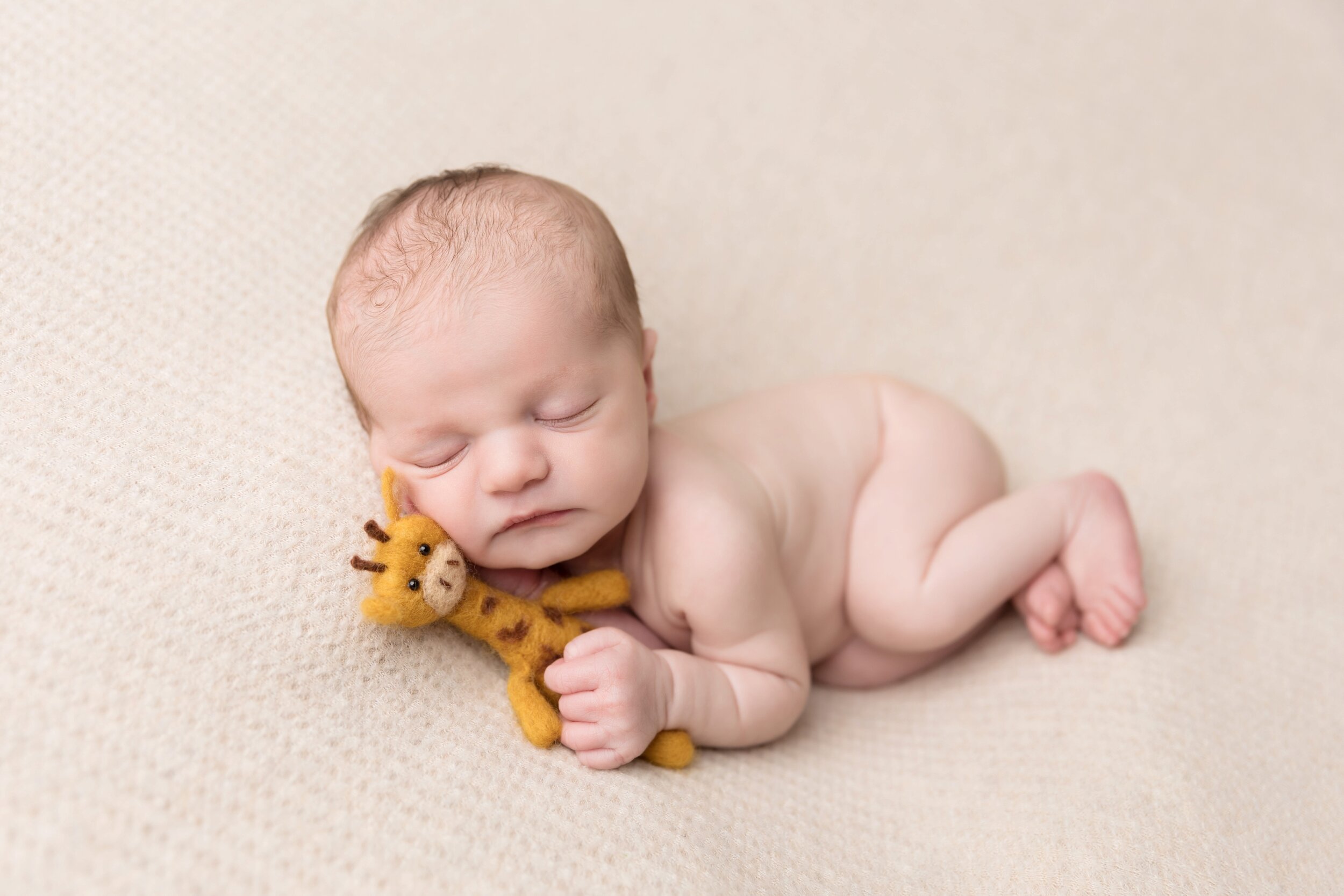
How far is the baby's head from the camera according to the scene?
99 centimetres

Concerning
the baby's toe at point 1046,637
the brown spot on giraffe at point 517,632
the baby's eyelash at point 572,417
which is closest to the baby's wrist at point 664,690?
the brown spot on giraffe at point 517,632

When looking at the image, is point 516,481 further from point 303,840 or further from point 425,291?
point 303,840

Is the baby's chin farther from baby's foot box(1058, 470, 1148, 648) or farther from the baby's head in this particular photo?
baby's foot box(1058, 470, 1148, 648)

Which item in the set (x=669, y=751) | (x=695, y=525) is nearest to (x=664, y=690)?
(x=669, y=751)

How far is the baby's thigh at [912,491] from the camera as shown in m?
1.35

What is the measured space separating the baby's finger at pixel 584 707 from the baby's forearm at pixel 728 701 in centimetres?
10

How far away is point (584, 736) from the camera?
40.2 inches

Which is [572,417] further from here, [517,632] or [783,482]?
[783,482]

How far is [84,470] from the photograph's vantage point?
0.96 metres

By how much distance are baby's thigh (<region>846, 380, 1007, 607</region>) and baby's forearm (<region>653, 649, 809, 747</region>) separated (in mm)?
212

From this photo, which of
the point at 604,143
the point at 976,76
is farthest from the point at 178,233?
the point at 976,76

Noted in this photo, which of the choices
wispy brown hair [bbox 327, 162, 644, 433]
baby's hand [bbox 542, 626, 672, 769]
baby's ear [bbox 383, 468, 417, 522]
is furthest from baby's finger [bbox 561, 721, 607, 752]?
wispy brown hair [bbox 327, 162, 644, 433]

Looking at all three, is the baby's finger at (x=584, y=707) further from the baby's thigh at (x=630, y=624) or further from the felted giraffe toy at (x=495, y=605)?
the baby's thigh at (x=630, y=624)

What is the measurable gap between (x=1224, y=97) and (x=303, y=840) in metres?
1.86
